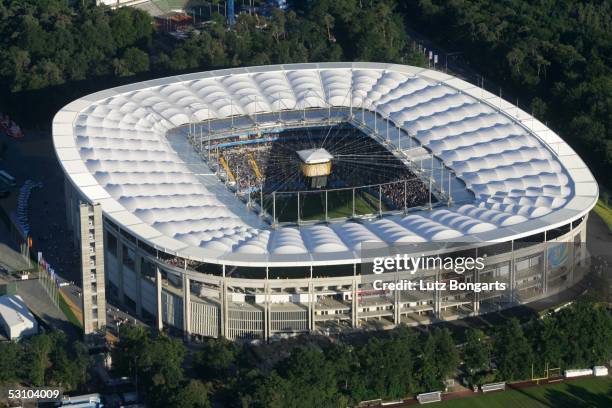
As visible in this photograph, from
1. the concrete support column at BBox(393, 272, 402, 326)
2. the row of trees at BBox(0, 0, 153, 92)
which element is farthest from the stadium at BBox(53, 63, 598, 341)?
the row of trees at BBox(0, 0, 153, 92)

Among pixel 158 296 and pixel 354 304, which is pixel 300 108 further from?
pixel 354 304

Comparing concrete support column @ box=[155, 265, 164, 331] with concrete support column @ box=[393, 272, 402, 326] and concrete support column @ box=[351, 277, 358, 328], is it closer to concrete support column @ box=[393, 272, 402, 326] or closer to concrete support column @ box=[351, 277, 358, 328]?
concrete support column @ box=[351, 277, 358, 328]

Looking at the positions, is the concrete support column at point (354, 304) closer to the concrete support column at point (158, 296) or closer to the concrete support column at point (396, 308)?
the concrete support column at point (396, 308)

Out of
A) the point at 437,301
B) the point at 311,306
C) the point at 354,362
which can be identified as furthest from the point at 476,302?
the point at 354,362

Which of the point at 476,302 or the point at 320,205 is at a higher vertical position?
the point at 476,302

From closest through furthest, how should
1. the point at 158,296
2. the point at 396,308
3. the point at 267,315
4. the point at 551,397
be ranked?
the point at 551,397
the point at 267,315
the point at 396,308
the point at 158,296
